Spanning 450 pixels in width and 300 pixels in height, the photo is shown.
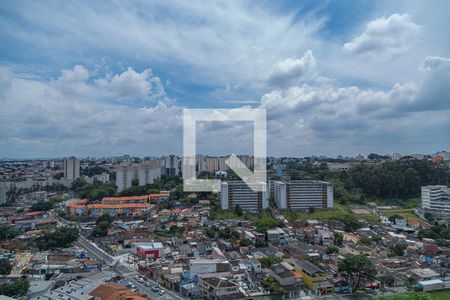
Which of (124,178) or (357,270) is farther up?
(124,178)

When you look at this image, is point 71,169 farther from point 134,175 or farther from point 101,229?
point 101,229

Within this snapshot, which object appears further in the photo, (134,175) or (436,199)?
(134,175)

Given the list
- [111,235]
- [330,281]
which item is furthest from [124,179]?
[330,281]

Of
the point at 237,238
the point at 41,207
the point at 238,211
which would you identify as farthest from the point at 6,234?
the point at 238,211

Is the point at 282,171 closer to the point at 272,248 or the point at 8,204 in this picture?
the point at 272,248

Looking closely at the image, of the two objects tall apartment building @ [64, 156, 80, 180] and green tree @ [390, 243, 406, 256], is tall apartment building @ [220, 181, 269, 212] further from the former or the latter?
tall apartment building @ [64, 156, 80, 180]
